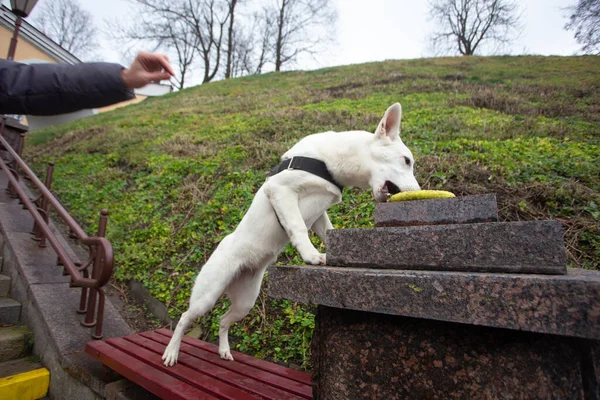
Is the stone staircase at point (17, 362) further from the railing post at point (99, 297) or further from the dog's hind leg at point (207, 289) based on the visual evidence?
the dog's hind leg at point (207, 289)

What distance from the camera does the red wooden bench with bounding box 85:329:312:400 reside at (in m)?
2.11

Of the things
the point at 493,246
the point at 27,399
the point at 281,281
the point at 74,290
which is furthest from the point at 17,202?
the point at 493,246

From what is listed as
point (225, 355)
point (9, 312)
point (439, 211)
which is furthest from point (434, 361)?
point (9, 312)

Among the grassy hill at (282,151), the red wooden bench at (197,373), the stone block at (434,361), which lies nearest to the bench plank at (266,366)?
the red wooden bench at (197,373)

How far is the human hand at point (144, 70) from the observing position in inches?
57.9

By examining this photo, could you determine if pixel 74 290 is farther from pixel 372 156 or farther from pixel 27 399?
pixel 372 156

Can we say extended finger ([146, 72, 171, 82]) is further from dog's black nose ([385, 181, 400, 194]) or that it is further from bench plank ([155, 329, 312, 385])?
bench plank ([155, 329, 312, 385])

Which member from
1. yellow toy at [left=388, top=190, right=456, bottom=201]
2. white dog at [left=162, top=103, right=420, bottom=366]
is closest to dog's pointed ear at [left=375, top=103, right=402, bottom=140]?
white dog at [left=162, top=103, right=420, bottom=366]

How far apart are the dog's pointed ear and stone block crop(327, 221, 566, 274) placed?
3.15ft

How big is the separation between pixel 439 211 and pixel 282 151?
17.7 ft

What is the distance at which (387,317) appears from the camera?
152 centimetres

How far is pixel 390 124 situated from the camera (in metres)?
2.46

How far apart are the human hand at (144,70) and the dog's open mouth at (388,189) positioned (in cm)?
149

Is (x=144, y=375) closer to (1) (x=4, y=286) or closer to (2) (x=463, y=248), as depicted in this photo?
(2) (x=463, y=248)
